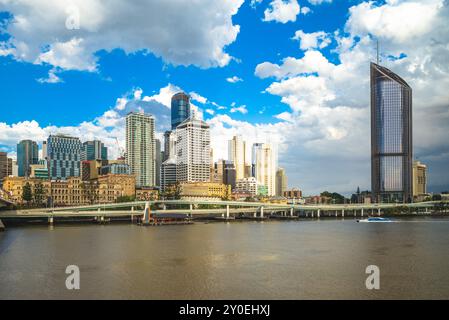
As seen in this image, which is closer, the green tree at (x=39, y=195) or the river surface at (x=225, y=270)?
the river surface at (x=225, y=270)

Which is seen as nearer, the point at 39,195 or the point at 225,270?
the point at 225,270

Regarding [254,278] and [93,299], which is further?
[254,278]

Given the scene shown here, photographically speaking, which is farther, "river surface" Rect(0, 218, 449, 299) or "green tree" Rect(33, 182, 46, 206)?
"green tree" Rect(33, 182, 46, 206)

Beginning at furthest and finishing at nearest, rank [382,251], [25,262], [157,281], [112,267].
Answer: [382,251]
[25,262]
[112,267]
[157,281]

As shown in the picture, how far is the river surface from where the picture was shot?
40188 millimetres

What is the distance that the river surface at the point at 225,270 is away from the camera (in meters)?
40.2

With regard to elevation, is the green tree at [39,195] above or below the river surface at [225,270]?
above

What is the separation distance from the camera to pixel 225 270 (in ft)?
166

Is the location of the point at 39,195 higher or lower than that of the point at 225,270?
higher

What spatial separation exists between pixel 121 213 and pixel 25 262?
10575 cm

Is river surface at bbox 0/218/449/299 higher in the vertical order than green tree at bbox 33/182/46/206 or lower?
lower
